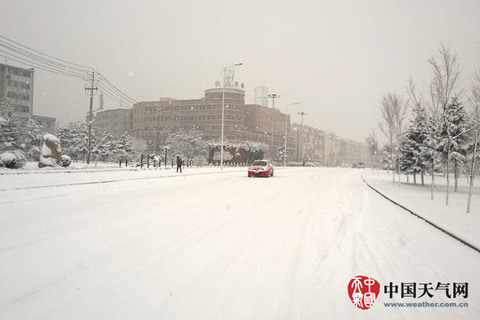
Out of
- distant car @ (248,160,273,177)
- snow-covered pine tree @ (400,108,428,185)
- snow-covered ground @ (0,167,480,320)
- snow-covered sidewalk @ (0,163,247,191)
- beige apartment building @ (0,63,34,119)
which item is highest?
beige apartment building @ (0,63,34,119)

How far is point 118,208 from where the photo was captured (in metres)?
10.7

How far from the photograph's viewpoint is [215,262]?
18.0 feet

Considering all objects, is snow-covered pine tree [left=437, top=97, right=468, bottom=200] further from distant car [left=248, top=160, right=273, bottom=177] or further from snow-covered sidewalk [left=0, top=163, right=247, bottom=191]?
snow-covered sidewalk [left=0, top=163, right=247, bottom=191]

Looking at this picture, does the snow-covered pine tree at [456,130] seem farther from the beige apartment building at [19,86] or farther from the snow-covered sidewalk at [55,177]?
the beige apartment building at [19,86]

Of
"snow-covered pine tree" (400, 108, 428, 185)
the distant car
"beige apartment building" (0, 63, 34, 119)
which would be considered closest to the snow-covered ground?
"snow-covered pine tree" (400, 108, 428, 185)

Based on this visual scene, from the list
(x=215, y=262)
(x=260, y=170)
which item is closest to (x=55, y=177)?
(x=260, y=170)

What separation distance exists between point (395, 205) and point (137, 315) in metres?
12.2

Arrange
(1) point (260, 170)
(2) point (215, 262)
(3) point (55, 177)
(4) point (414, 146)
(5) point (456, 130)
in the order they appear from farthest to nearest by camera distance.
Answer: (1) point (260, 170)
(4) point (414, 146)
(3) point (55, 177)
(5) point (456, 130)
(2) point (215, 262)

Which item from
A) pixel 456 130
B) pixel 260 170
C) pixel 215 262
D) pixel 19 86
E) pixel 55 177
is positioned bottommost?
pixel 215 262

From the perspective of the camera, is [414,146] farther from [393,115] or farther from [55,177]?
[55,177]

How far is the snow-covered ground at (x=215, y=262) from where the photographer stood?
3.88m

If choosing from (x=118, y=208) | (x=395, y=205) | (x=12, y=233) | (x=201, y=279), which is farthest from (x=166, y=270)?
(x=395, y=205)

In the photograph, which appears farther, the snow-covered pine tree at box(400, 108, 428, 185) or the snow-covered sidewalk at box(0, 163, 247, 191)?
the snow-covered pine tree at box(400, 108, 428, 185)

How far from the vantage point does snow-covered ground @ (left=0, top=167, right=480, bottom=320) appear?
3.88 m
